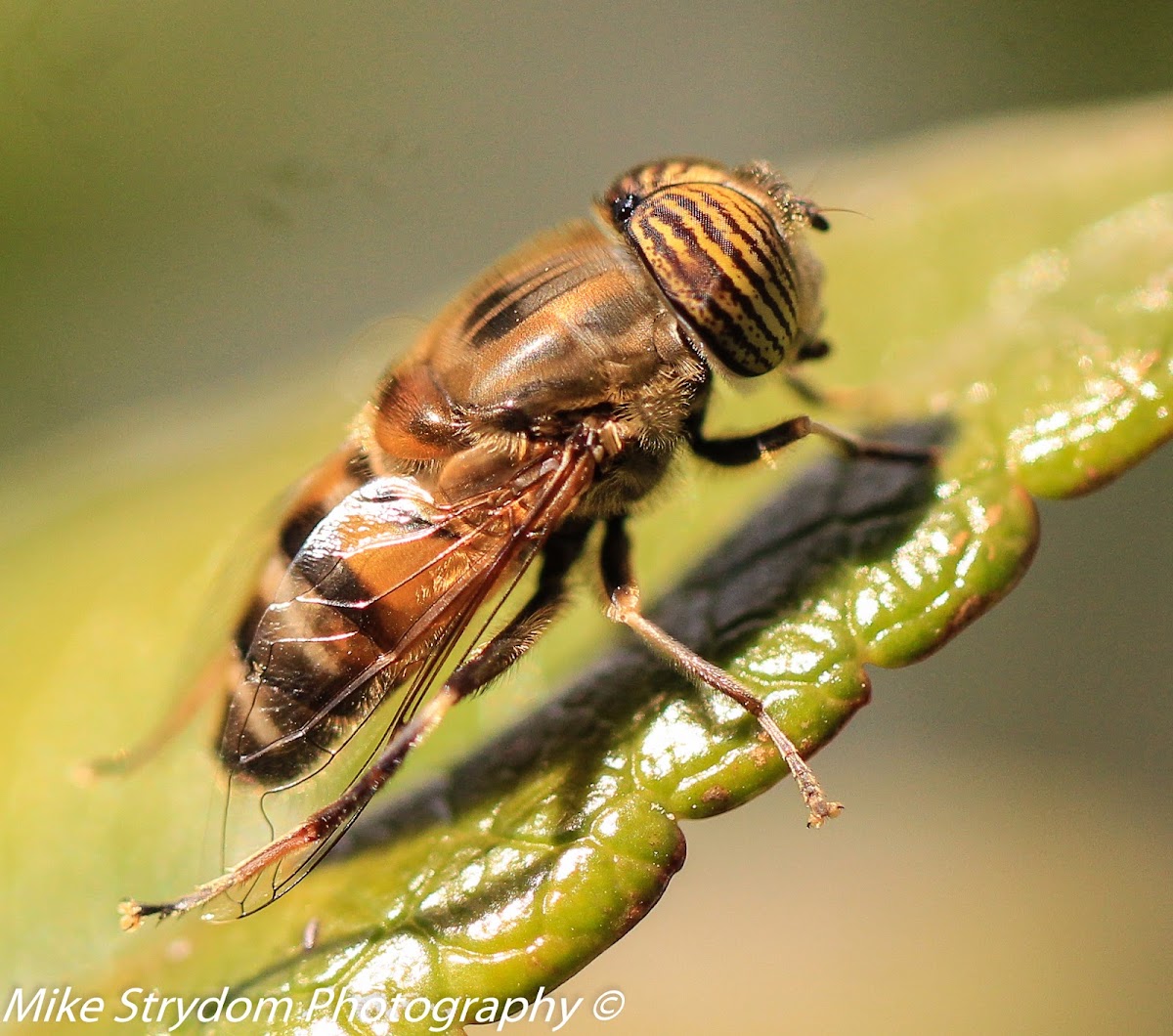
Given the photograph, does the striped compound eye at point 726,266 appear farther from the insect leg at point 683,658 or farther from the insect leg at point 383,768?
the insect leg at point 383,768

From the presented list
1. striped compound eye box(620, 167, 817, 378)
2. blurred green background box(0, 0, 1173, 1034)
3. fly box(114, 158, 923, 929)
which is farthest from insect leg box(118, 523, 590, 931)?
striped compound eye box(620, 167, 817, 378)

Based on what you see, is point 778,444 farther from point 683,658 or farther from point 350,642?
point 350,642

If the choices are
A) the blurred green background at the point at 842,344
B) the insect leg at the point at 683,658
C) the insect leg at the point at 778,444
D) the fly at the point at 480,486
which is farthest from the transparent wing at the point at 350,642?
the blurred green background at the point at 842,344

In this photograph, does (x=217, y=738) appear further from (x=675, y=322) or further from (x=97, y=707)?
(x=675, y=322)

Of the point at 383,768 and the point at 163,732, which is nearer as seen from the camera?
the point at 383,768

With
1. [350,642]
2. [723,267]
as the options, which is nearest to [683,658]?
[350,642]

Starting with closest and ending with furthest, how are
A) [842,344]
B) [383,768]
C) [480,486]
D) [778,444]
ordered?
[383,768] → [480,486] → [778,444] → [842,344]

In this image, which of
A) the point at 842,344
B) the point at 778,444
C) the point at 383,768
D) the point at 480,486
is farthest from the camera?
the point at 842,344

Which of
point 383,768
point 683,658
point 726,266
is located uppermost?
point 726,266

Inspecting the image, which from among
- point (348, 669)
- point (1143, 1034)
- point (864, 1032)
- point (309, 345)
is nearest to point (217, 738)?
point (348, 669)
